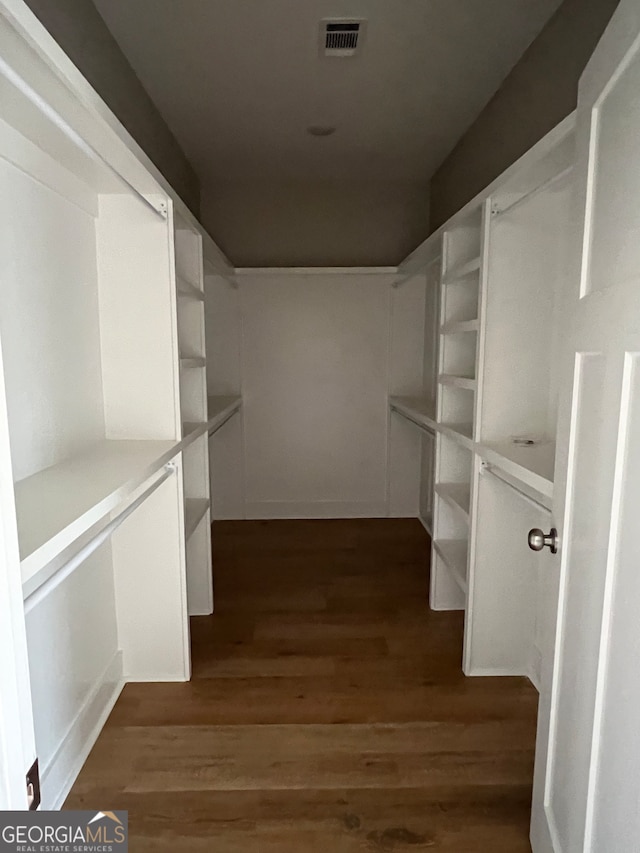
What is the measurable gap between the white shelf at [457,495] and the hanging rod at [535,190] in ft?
3.83

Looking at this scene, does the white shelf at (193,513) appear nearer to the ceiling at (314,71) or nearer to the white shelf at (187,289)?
the white shelf at (187,289)

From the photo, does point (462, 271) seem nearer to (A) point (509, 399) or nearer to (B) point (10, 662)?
(A) point (509, 399)

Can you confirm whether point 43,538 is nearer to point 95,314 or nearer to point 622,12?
point 95,314

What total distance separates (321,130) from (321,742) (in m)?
3.08

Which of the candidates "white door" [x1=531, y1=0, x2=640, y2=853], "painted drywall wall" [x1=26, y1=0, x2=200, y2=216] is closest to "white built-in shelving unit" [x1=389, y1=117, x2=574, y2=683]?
"white door" [x1=531, y1=0, x2=640, y2=853]

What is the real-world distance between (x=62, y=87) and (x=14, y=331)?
0.64 metres

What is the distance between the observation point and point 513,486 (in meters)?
1.85

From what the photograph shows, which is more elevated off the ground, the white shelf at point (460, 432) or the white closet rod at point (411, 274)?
the white closet rod at point (411, 274)

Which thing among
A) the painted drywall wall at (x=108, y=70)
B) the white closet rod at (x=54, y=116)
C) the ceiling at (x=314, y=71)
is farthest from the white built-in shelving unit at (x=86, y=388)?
the ceiling at (x=314, y=71)

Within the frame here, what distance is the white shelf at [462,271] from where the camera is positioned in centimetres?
220

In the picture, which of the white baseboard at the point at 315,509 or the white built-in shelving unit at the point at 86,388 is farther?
the white baseboard at the point at 315,509

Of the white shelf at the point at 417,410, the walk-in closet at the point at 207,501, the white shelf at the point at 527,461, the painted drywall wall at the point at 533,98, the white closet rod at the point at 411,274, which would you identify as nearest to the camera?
the walk-in closet at the point at 207,501

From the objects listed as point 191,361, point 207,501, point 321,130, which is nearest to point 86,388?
point 191,361

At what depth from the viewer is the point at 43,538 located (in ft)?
3.29
